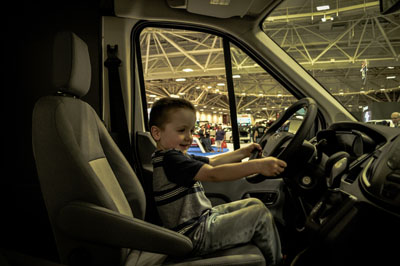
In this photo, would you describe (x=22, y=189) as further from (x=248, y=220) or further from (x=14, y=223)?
(x=248, y=220)

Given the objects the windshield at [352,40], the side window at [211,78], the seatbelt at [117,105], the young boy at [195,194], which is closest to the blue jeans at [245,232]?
the young boy at [195,194]

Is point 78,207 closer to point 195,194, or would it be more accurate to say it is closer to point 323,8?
point 195,194

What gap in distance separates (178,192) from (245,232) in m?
0.27

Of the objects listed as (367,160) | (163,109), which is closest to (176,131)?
(163,109)

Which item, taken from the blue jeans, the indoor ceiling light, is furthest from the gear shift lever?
the indoor ceiling light

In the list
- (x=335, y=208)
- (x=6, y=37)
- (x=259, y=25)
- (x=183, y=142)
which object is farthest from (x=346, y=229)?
(x=6, y=37)

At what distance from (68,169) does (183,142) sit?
422 mm

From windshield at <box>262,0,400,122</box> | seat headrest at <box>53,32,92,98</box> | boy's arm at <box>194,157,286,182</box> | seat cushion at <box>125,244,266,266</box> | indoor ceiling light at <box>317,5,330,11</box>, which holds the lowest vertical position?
seat cushion at <box>125,244,266,266</box>

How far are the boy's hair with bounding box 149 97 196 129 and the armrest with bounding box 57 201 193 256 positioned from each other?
1.40ft

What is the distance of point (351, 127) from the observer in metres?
1.22

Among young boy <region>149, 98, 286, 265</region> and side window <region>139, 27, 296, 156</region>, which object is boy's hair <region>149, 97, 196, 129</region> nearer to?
young boy <region>149, 98, 286, 265</region>

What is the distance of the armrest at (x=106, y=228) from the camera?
0.83m

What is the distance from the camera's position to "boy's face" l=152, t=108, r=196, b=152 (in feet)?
3.76

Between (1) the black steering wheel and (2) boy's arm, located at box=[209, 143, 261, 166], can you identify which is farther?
(2) boy's arm, located at box=[209, 143, 261, 166]
